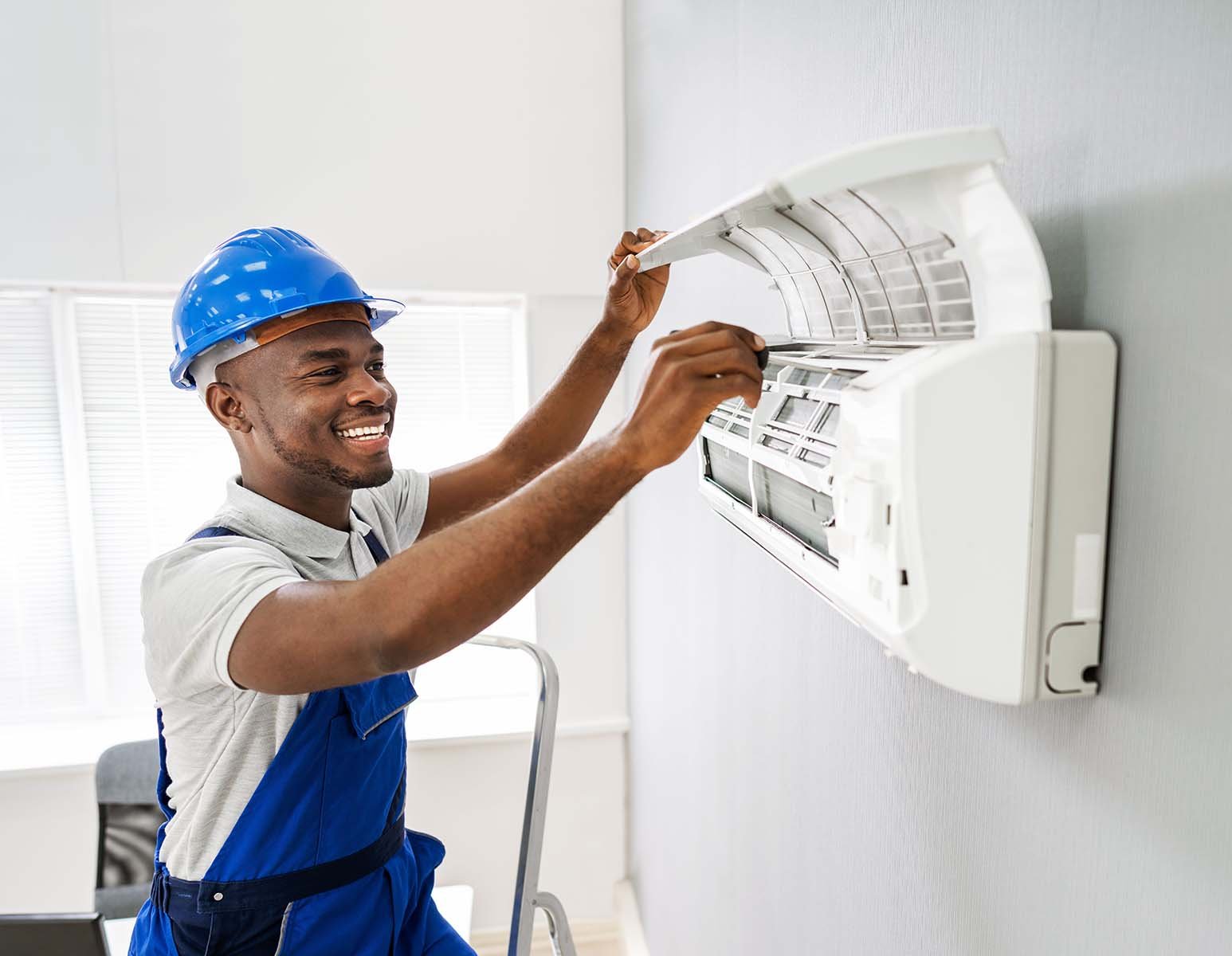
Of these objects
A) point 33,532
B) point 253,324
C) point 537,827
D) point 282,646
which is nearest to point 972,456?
point 282,646

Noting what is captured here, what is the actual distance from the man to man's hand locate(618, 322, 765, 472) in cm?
26

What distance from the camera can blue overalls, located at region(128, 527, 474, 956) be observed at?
3.81 ft

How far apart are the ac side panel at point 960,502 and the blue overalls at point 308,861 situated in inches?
34.8

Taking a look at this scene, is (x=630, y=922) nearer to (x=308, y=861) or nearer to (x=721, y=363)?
(x=308, y=861)

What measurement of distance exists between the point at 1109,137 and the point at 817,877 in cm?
103

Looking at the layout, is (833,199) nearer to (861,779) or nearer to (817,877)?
(861,779)

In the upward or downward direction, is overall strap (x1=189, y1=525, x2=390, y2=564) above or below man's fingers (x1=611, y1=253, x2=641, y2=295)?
below

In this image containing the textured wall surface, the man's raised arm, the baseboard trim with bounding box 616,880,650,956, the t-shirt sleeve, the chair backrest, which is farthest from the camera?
the baseboard trim with bounding box 616,880,650,956

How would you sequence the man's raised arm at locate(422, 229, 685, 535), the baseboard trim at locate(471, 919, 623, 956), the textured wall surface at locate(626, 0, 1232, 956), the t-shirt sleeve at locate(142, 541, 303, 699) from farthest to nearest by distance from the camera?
the baseboard trim at locate(471, 919, 623, 956) < the man's raised arm at locate(422, 229, 685, 535) < the t-shirt sleeve at locate(142, 541, 303, 699) < the textured wall surface at locate(626, 0, 1232, 956)

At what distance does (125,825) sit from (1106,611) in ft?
7.36

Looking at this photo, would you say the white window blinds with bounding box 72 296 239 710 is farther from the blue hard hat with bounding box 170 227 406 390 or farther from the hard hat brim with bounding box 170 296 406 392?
the blue hard hat with bounding box 170 227 406 390

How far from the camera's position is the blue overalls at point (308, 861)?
116 cm

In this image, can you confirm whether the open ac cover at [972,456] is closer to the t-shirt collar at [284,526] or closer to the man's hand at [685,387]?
the man's hand at [685,387]

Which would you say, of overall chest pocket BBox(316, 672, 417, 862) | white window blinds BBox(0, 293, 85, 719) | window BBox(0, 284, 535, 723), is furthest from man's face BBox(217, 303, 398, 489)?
white window blinds BBox(0, 293, 85, 719)
